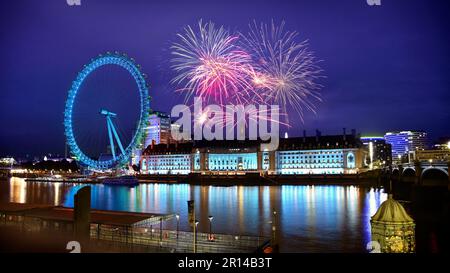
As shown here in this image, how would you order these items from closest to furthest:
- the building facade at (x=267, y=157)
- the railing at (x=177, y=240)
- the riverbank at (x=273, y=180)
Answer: the railing at (x=177, y=240) < the riverbank at (x=273, y=180) < the building facade at (x=267, y=157)

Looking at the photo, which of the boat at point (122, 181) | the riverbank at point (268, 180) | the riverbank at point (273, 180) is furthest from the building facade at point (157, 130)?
the boat at point (122, 181)

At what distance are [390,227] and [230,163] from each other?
86.9 meters

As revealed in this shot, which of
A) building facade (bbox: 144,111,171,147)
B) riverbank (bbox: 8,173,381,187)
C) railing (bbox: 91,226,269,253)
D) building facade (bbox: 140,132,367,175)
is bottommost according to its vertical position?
riverbank (bbox: 8,173,381,187)

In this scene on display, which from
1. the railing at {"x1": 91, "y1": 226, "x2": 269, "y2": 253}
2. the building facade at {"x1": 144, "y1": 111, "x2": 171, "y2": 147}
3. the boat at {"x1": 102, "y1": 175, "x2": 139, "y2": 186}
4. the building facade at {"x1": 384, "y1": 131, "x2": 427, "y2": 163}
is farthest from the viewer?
the building facade at {"x1": 384, "y1": 131, "x2": 427, "y2": 163}

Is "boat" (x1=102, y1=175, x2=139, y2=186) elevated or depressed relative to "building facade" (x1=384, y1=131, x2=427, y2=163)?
depressed

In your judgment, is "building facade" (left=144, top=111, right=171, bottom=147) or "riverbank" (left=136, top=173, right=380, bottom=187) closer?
"riverbank" (left=136, top=173, right=380, bottom=187)

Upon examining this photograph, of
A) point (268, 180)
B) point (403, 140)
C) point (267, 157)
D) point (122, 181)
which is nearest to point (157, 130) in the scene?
point (267, 157)

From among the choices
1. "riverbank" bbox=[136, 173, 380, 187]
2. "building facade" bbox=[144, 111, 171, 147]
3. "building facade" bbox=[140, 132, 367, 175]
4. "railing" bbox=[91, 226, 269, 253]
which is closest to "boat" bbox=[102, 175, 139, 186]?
"riverbank" bbox=[136, 173, 380, 187]

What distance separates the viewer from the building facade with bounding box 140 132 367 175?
3230 inches

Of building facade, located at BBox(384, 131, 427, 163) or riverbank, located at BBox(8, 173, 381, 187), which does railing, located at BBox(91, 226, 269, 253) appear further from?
building facade, located at BBox(384, 131, 427, 163)

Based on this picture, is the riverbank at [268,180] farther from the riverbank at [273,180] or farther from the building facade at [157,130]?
the building facade at [157,130]

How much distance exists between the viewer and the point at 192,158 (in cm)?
9675

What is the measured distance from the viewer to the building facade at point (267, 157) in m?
82.0

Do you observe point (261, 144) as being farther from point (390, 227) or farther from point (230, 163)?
point (390, 227)
